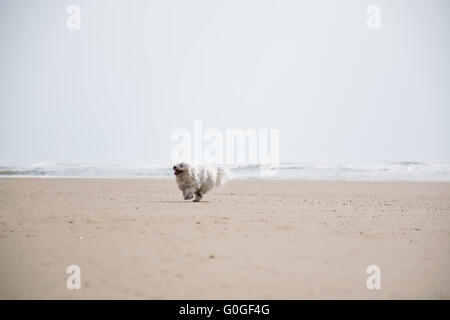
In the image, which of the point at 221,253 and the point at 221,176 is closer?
the point at 221,253

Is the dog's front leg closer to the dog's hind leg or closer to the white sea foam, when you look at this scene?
the dog's hind leg

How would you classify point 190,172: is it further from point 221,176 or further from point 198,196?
point 221,176

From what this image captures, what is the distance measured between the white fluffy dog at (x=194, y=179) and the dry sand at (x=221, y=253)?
2.91 meters

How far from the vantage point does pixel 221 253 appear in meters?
6.31

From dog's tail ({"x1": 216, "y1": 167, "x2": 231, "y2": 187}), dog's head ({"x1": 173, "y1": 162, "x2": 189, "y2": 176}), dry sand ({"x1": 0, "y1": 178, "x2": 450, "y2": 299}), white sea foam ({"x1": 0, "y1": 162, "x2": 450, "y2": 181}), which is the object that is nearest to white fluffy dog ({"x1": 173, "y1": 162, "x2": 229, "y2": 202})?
dog's head ({"x1": 173, "y1": 162, "x2": 189, "y2": 176})

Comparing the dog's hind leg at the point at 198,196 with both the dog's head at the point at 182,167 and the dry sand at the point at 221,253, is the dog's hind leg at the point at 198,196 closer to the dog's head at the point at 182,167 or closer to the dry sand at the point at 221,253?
the dog's head at the point at 182,167

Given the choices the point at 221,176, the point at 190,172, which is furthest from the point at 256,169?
the point at 190,172

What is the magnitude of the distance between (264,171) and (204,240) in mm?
31759

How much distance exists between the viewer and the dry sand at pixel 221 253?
191 inches

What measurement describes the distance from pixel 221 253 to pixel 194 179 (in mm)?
7874

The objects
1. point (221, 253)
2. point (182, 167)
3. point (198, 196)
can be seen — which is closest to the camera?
point (221, 253)

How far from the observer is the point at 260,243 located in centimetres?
709
